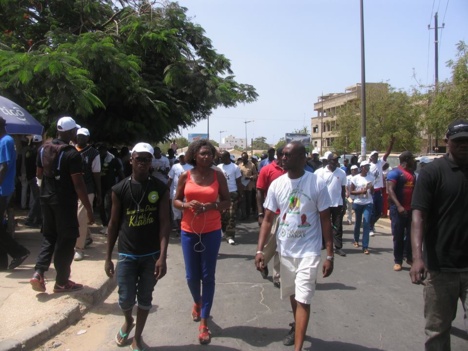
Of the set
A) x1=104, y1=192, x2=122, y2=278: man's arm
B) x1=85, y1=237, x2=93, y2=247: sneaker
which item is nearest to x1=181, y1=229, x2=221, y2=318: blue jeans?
x1=104, y1=192, x2=122, y2=278: man's arm

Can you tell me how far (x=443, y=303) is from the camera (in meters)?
3.22

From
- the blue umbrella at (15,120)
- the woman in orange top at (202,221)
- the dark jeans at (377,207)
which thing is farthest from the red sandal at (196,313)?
the dark jeans at (377,207)

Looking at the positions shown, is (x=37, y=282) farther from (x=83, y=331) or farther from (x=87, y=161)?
(x=87, y=161)

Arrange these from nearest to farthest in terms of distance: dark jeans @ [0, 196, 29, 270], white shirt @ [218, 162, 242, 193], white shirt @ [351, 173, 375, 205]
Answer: dark jeans @ [0, 196, 29, 270] → white shirt @ [351, 173, 375, 205] → white shirt @ [218, 162, 242, 193]

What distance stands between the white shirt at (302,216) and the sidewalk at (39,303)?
7.87ft

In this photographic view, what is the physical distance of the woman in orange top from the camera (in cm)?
438

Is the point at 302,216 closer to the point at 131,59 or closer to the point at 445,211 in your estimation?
the point at 445,211

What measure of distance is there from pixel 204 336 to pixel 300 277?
1.12 m

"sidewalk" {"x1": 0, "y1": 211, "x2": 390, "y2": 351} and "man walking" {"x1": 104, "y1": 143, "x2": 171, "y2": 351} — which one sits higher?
"man walking" {"x1": 104, "y1": 143, "x2": 171, "y2": 351}

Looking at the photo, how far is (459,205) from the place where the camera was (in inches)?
126

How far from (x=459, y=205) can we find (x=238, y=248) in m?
6.05

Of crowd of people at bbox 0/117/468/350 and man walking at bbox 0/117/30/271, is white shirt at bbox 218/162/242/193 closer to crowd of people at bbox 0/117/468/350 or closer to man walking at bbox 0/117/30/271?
crowd of people at bbox 0/117/468/350

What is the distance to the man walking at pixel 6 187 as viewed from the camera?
548 cm

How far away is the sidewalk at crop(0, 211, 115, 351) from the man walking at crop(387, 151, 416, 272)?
4400 millimetres
